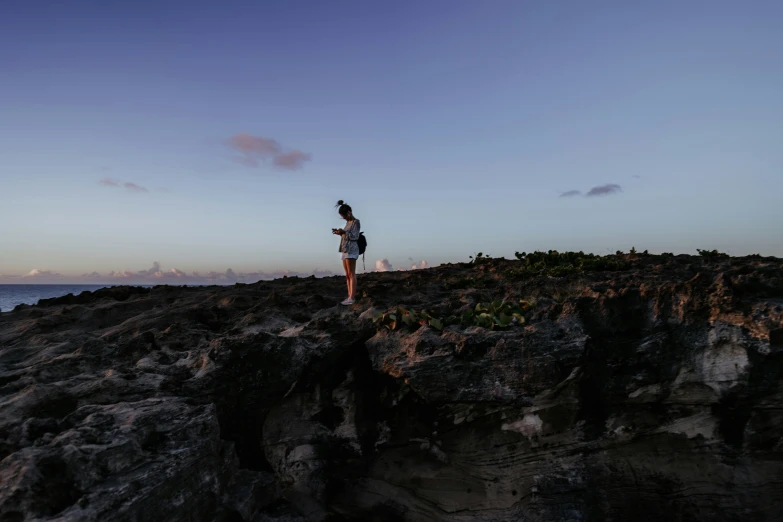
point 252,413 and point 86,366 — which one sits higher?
point 86,366

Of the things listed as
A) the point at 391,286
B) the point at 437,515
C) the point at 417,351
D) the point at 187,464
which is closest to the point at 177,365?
the point at 187,464

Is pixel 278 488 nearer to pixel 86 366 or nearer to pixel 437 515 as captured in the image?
pixel 437 515

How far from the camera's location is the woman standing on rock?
12.3m

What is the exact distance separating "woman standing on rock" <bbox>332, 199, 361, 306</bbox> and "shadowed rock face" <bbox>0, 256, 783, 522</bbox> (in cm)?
279

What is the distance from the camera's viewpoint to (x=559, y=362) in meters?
8.12

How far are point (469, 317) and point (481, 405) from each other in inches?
66.9

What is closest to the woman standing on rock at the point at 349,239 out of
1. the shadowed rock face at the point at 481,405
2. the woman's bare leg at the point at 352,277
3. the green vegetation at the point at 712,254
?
the woman's bare leg at the point at 352,277

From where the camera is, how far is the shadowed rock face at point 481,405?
771 cm

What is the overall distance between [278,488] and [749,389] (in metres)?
8.12

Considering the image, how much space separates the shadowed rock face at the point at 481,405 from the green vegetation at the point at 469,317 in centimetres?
20

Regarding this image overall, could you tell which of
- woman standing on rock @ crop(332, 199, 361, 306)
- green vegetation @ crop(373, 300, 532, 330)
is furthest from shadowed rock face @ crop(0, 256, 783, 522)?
woman standing on rock @ crop(332, 199, 361, 306)

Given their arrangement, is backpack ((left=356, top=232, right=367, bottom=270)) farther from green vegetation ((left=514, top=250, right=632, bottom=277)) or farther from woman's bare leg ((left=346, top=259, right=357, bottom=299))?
green vegetation ((left=514, top=250, right=632, bottom=277))

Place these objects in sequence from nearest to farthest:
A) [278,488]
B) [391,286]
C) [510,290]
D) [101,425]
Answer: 1. [101,425]
2. [278,488]
3. [510,290]
4. [391,286]

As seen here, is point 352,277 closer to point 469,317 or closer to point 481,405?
point 469,317
